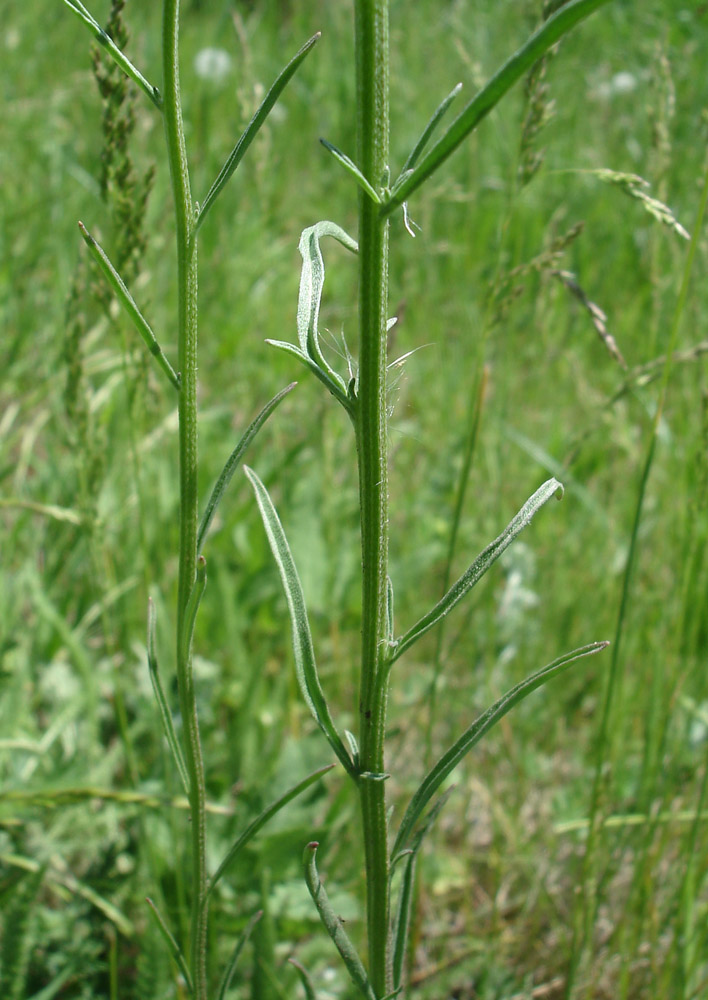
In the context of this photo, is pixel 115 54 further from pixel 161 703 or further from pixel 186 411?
pixel 161 703

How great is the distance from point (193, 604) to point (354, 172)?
319 millimetres

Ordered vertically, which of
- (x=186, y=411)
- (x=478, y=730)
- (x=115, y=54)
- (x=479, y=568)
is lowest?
(x=478, y=730)

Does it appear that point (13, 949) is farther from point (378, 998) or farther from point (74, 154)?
point (74, 154)

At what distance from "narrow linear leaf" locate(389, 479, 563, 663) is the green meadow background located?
195mm

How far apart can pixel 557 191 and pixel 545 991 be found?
284 cm

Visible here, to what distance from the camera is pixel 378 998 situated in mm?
697

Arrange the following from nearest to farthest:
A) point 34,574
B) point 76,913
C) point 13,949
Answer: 1. point 13,949
2. point 76,913
3. point 34,574

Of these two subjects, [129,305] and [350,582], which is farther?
[350,582]

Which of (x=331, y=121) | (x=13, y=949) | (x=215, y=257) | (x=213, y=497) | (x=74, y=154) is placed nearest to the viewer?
(x=213, y=497)

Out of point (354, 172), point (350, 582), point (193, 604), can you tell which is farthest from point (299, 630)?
point (350, 582)

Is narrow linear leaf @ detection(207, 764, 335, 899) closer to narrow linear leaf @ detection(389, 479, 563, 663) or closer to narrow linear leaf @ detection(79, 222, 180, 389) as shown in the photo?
narrow linear leaf @ detection(389, 479, 563, 663)

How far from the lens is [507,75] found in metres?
0.46

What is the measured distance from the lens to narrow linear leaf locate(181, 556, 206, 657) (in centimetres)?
62

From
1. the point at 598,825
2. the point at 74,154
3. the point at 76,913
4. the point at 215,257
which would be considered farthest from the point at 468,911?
the point at 74,154
